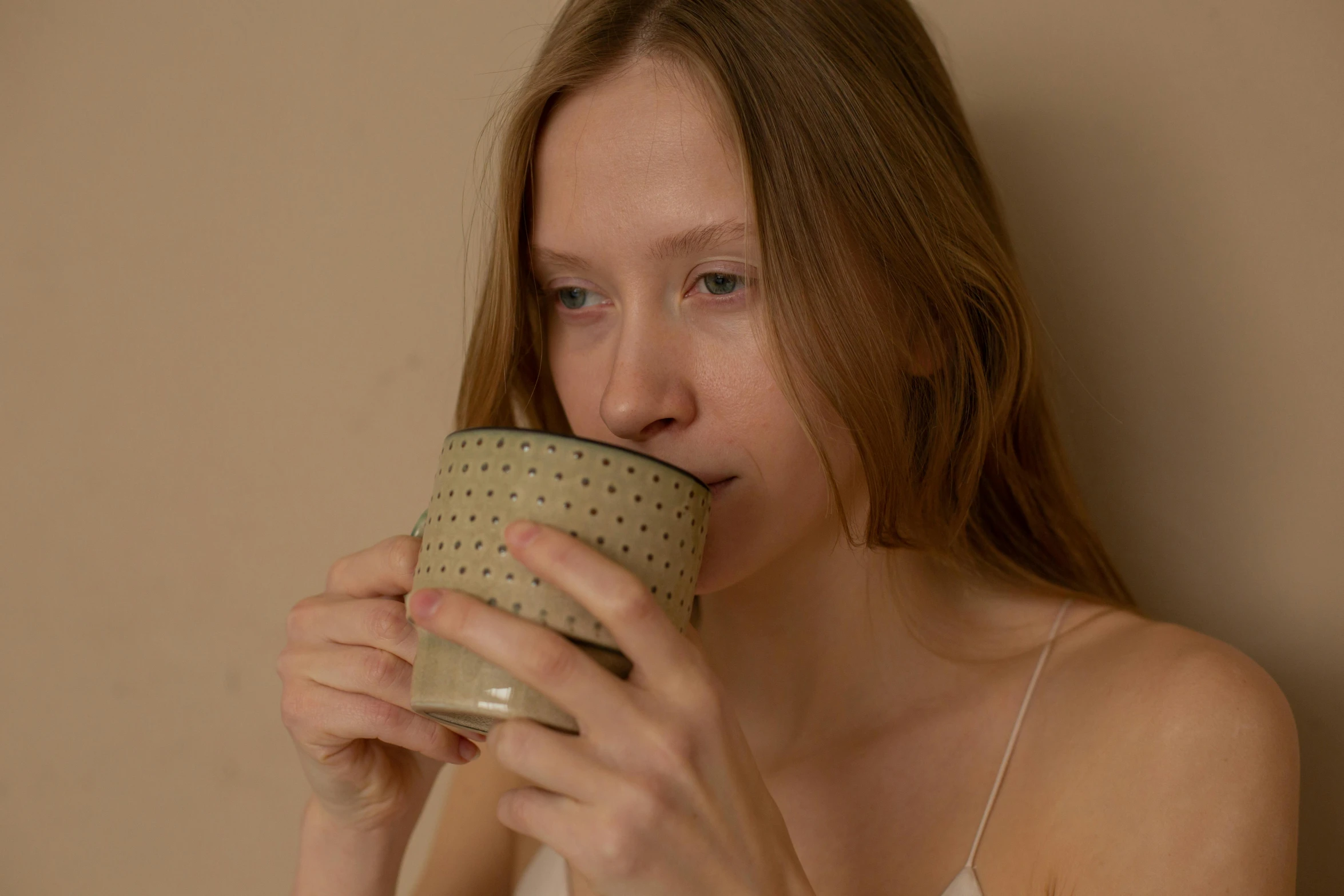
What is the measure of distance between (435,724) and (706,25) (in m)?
0.64

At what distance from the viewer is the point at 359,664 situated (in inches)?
34.5

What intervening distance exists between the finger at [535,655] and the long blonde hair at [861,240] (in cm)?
34

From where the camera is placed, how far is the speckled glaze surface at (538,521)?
652mm

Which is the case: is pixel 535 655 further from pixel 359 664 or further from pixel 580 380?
pixel 580 380

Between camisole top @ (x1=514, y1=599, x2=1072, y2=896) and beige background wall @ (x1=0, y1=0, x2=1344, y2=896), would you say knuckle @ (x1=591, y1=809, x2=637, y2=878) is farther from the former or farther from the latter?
beige background wall @ (x1=0, y1=0, x2=1344, y2=896)

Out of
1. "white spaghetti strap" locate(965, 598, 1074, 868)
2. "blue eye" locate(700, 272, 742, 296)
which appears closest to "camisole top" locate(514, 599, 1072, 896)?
"white spaghetti strap" locate(965, 598, 1074, 868)

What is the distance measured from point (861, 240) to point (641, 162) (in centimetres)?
20

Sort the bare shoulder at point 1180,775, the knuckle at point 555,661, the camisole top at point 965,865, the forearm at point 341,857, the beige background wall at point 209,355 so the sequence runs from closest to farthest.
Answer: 1. the knuckle at point 555,661
2. the bare shoulder at point 1180,775
3. the camisole top at point 965,865
4. the forearm at point 341,857
5. the beige background wall at point 209,355

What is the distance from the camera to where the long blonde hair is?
35.5 inches

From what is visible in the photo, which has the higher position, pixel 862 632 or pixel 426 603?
pixel 426 603

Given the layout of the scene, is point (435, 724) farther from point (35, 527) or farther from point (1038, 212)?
point (35, 527)

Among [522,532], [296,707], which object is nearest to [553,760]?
[522,532]

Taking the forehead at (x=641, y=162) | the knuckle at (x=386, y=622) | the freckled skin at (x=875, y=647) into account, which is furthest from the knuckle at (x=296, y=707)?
the forehead at (x=641, y=162)

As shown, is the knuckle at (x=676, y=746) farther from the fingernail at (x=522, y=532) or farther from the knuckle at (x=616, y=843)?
the fingernail at (x=522, y=532)
